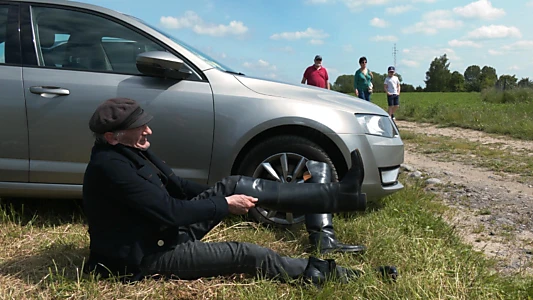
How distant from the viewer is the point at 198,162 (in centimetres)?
318

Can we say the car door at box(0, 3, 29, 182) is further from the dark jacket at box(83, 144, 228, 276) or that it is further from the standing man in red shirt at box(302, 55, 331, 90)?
the standing man in red shirt at box(302, 55, 331, 90)

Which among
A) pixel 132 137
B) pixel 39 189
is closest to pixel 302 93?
pixel 132 137

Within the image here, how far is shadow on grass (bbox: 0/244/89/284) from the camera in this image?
8.11 ft

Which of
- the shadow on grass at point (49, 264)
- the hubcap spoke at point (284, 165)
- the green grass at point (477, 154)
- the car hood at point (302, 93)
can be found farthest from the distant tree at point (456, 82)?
the shadow on grass at point (49, 264)

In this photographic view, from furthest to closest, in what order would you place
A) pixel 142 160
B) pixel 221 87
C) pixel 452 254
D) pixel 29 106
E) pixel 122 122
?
pixel 221 87
pixel 29 106
pixel 452 254
pixel 142 160
pixel 122 122

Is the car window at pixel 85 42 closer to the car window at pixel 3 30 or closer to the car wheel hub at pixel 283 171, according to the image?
the car window at pixel 3 30

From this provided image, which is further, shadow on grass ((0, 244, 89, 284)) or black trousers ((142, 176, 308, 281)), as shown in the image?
shadow on grass ((0, 244, 89, 284))

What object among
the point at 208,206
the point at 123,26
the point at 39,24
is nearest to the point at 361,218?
the point at 208,206

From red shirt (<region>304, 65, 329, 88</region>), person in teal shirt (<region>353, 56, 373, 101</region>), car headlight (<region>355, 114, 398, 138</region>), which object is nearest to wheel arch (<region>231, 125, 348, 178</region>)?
car headlight (<region>355, 114, 398, 138</region>)

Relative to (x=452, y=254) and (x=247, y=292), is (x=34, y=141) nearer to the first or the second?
(x=247, y=292)

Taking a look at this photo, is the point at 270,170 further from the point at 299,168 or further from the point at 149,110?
the point at 149,110

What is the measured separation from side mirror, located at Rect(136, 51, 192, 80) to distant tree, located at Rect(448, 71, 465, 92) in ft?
300

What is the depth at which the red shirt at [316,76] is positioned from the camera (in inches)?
402

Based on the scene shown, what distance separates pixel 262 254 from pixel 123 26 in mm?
1978
